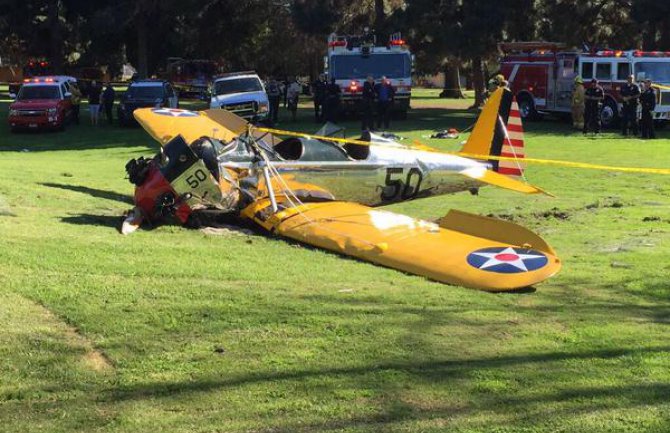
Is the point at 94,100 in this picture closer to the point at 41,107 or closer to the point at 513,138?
the point at 41,107

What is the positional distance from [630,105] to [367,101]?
8682mm

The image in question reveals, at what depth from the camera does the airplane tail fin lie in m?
11.8

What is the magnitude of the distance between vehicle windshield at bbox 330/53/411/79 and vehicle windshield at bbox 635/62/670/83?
337 inches

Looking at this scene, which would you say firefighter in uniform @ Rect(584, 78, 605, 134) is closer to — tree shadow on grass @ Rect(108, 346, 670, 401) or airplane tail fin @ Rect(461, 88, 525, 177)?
airplane tail fin @ Rect(461, 88, 525, 177)

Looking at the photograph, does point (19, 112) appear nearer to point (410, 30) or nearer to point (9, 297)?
point (410, 30)

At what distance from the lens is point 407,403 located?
4309 mm

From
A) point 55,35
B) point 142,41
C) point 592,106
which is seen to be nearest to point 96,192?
point 592,106

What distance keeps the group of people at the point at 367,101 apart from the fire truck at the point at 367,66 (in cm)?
47

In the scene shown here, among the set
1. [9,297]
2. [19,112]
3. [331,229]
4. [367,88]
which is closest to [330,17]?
[367,88]

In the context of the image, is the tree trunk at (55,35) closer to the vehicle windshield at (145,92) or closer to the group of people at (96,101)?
the group of people at (96,101)

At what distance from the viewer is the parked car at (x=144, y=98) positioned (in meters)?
28.6

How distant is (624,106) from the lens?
25062mm

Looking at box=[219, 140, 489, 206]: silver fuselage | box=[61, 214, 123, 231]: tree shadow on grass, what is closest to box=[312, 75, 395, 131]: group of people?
box=[219, 140, 489, 206]: silver fuselage

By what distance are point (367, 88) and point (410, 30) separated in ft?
30.3
